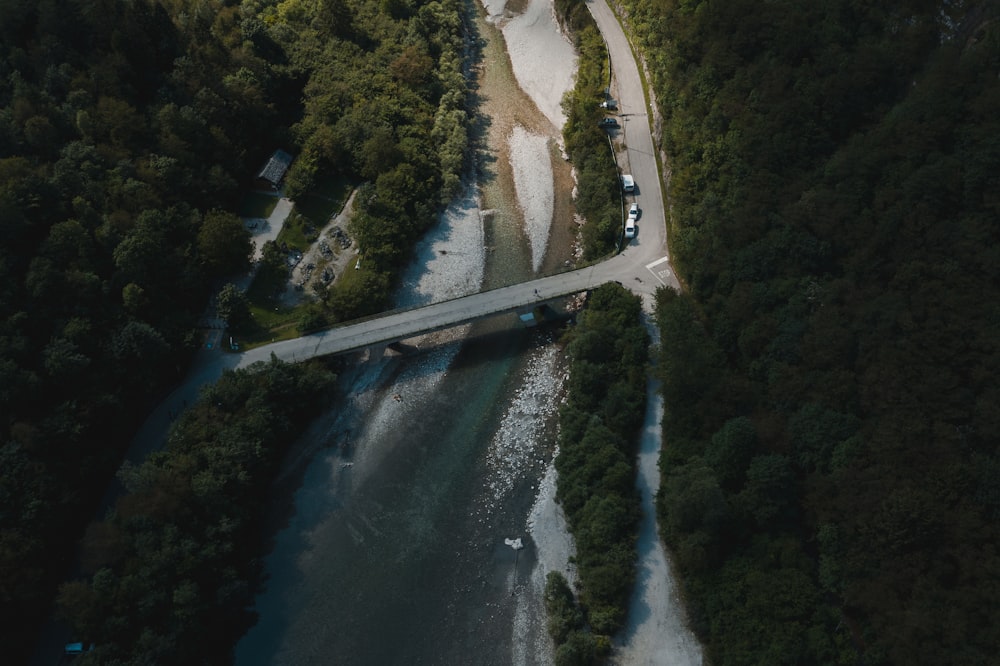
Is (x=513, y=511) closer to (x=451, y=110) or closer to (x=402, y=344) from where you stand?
(x=402, y=344)

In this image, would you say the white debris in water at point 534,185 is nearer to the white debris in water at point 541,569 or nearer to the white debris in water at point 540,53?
the white debris in water at point 540,53

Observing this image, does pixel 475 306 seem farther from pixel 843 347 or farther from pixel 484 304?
pixel 843 347

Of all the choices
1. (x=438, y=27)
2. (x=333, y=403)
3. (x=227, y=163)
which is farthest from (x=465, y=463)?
(x=438, y=27)

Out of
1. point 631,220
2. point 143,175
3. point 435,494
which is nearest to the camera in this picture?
point 435,494

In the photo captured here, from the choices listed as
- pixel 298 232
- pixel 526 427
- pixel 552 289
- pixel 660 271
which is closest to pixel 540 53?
pixel 660 271

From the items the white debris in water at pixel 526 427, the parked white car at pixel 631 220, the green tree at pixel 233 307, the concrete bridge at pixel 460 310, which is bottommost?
the white debris in water at pixel 526 427

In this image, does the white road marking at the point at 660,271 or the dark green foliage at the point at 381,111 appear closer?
the white road marking at the point at 660,271

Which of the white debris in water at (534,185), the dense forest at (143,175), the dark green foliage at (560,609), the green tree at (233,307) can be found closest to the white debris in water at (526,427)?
the dark green foliage at (560,609)
